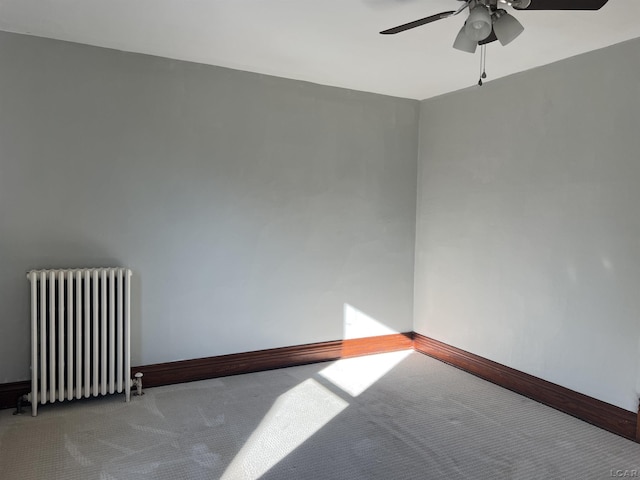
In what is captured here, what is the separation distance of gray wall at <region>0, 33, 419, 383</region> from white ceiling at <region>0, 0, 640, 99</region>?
0.25 meters

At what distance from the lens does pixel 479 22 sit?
2.01m

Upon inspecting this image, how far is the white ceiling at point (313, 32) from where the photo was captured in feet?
8.27

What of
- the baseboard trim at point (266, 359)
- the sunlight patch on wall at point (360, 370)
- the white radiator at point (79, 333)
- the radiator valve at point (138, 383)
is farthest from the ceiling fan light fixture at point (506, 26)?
the radiator valve at point (138, 383)

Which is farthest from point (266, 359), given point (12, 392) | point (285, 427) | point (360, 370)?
point (12, 392)

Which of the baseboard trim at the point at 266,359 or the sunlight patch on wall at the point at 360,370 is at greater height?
the baseboard trim at the point at 266,359

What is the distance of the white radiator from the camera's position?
2979 mm

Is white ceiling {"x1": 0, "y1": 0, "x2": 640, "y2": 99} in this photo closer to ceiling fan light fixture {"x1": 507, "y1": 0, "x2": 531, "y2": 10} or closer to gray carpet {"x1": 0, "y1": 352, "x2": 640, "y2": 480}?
ceiling fan light fixture {"x1": 507, "y1": 0, "x2": 531, "y2": 10}

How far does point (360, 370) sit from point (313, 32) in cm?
255

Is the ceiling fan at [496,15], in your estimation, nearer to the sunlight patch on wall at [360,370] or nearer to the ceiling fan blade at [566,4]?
the ceiling fan blade at [566,4]

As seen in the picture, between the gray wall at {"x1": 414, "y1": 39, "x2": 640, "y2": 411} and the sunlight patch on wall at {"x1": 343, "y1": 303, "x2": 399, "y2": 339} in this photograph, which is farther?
the sunlight patch on wall at {"x1": 343, "y1": 303, "x2": 399, "y2": 339}

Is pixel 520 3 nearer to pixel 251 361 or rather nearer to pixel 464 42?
pixel 464 42


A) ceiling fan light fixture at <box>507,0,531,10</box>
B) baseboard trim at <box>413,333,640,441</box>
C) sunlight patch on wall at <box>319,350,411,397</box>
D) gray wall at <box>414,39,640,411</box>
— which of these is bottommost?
sunlight patch on wall at <box>319,350,411,397</box>

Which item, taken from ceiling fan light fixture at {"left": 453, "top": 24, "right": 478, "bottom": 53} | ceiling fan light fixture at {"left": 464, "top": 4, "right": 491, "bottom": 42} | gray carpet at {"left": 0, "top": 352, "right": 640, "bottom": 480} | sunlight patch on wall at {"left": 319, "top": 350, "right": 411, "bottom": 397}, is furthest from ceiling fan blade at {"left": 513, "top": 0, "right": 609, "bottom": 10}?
Answer: sunlight patch on wall at {"left": 319, "top": 350, "right": 411, "bottom": 397}

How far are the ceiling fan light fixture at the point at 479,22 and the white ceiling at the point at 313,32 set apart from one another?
0.44 m
